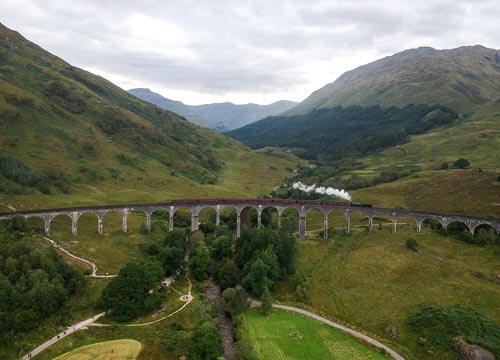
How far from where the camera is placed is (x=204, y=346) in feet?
178

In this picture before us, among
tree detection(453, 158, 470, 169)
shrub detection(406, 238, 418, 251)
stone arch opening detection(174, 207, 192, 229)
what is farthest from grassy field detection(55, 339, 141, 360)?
tree detection(453, 158, 470, 169)

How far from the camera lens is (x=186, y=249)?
101750 mm

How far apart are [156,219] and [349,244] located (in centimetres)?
5942

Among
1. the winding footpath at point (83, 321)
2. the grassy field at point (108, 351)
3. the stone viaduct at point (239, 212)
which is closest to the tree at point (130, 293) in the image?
the winding footpath at point (83, 321)

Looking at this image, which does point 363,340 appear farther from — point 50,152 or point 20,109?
point 20,109

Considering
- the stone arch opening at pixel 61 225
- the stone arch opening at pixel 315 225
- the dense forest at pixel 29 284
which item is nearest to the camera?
the dense forest at pixel 29 284

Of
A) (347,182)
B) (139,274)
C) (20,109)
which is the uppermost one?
(20,109)

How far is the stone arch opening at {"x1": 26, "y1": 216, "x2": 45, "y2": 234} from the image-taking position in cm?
9256

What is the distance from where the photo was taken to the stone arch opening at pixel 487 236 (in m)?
93.4

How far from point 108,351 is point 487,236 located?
8793cm

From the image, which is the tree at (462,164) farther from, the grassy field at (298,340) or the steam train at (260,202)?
the grassy field at (298,340)

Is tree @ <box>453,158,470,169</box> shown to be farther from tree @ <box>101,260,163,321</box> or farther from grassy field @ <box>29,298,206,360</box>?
tree @ <box>101,260,163,321</box>

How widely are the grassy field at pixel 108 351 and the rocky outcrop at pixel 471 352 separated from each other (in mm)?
47895

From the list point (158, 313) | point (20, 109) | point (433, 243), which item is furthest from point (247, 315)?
point (20, 109)
